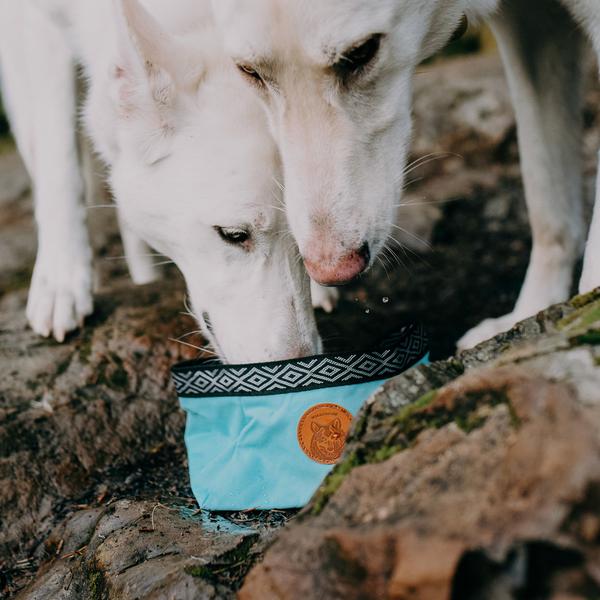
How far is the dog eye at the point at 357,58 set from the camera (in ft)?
6.46

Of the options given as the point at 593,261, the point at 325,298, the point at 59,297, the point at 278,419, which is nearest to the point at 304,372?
the point at 278,419

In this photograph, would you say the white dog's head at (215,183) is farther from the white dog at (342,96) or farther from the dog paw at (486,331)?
the dog paw at (486,331)

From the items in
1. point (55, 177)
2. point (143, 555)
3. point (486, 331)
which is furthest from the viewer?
point (55, 177)

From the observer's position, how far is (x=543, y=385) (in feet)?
4.16

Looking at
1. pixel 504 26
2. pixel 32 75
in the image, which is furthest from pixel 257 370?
pixel 32 75

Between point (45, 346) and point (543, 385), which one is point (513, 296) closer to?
point (45, 346)

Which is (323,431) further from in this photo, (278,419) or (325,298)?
(325,298)

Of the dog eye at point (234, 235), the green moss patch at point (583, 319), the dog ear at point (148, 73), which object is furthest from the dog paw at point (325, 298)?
the green moss patch at point (583, 319)

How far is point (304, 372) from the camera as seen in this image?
2.04m

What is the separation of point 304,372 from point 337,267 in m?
0.27

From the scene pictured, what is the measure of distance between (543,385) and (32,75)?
2.58 meters

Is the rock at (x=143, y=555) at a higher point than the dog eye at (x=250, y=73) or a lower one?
lower

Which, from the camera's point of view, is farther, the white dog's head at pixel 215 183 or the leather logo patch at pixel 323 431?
the white dog's head at pixel 215 183

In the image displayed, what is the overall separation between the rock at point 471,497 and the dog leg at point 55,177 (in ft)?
5.95
